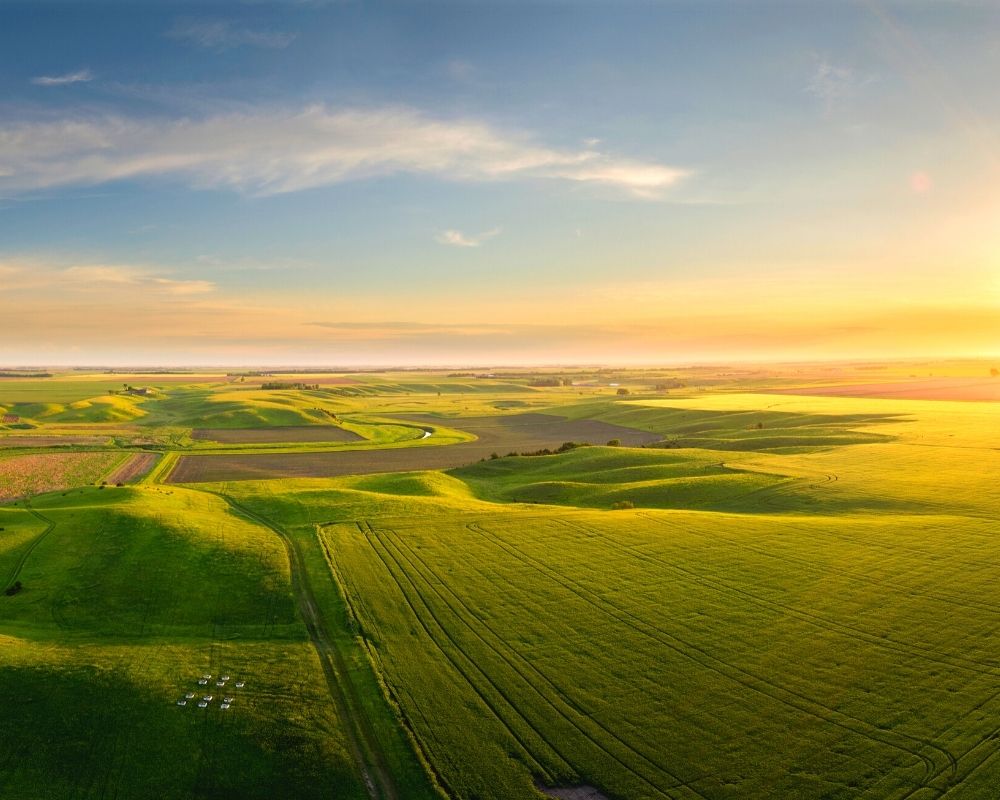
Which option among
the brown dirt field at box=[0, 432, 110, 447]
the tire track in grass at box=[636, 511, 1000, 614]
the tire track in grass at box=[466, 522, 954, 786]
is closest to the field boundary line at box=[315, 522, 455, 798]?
the tire track in grass at box=[466, 522, 954, 786]

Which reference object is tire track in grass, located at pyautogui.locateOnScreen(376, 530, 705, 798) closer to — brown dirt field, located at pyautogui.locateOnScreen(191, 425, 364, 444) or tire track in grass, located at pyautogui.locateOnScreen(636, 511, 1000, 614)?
tire track in grass, located at pyautogui.locateOnScreen(636, 511, 1000, 614)

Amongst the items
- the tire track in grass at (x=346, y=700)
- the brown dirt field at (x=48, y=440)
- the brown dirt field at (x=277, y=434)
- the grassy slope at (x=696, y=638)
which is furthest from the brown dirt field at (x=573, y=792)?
the brown dirt field at (x=48, y=440)

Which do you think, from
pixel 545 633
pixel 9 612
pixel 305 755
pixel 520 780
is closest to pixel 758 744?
pixel 520 780

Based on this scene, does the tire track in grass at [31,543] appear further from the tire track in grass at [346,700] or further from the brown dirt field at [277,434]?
the brown dirt field at [277,434]

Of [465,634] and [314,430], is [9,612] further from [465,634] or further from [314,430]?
[314,430]

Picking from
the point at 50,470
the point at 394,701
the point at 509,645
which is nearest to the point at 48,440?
the point at 50,470
